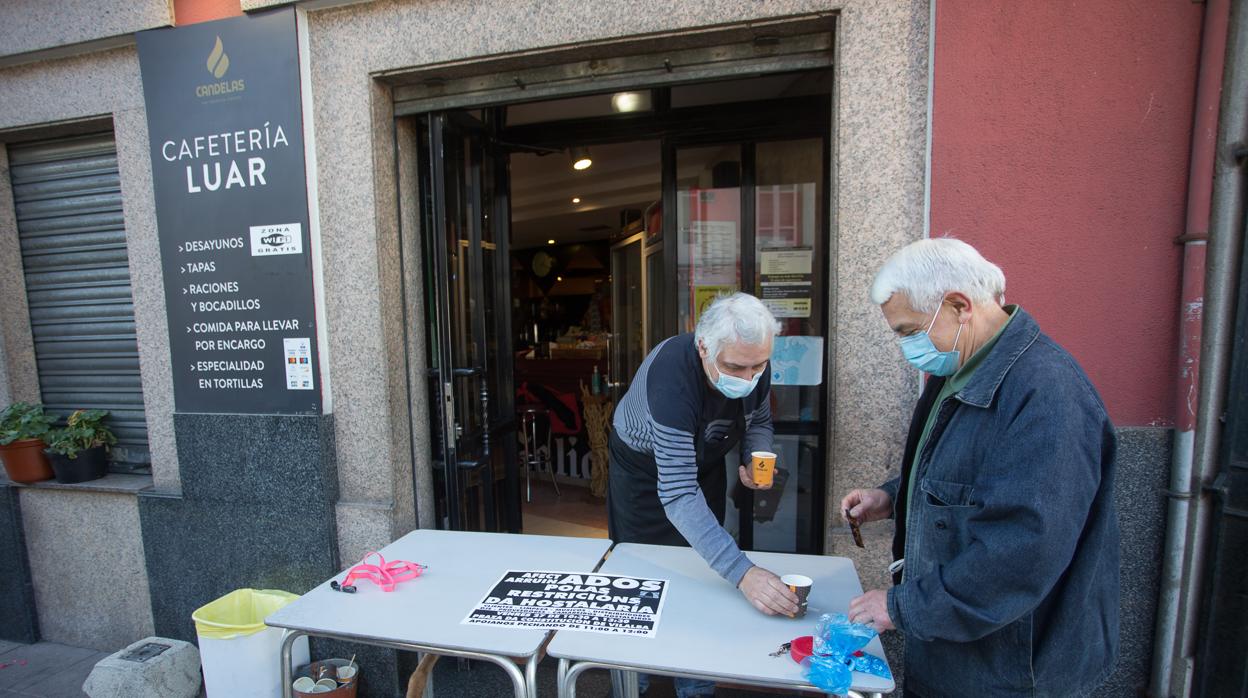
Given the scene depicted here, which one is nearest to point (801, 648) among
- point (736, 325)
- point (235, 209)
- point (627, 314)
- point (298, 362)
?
point (736, 325)

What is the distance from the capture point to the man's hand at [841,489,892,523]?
1839 millimetres

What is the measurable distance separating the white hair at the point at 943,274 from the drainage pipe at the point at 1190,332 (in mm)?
1317

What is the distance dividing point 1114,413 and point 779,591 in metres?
1.67

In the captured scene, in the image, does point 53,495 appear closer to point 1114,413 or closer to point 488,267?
point 488,267

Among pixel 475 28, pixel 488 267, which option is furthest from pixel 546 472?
pixel 475 28

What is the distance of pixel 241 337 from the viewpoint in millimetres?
2957

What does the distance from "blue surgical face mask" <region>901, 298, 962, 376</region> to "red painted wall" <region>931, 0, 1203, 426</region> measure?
97 cm

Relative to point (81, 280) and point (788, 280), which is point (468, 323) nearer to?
point (788, 280)

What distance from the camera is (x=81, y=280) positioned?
3.50 m

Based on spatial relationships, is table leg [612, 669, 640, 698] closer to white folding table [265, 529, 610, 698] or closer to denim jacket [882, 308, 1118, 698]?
white folding table [265, 529, 610, 698]

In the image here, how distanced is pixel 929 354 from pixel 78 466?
182 inches

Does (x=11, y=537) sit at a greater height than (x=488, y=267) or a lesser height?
lesser

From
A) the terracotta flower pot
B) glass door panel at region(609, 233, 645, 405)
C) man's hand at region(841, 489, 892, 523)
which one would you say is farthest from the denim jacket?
the terracotta flower pot

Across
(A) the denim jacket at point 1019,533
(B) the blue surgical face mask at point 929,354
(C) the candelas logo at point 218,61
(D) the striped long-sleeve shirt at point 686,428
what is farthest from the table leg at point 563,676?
(C) the candelas logo at point 218,61
